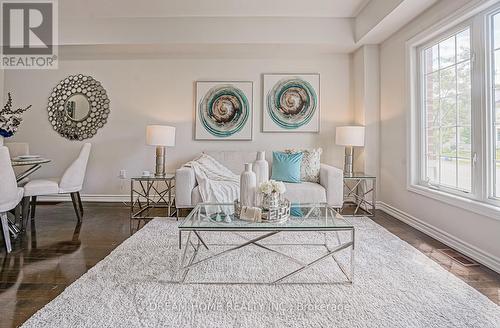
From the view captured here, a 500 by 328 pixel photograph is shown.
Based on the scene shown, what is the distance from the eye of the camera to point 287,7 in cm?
385

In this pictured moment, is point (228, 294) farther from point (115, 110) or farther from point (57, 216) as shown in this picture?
point (115, 110)

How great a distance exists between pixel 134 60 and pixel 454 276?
4.87 metres

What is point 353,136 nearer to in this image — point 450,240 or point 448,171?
point 448,171

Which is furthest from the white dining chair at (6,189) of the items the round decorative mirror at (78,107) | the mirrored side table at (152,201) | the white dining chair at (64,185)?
the round decorative mirror at (78,107)

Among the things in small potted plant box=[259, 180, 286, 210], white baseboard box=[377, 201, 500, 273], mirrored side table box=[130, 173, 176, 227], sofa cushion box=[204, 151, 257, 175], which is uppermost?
sofa cushion box=[204, 151, 257, 175]

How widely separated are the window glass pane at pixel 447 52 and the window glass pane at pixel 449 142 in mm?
678

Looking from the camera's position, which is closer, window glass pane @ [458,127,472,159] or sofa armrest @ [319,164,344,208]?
window glass pane @ [458,127,472,159]

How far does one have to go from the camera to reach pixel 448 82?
2.96 metres

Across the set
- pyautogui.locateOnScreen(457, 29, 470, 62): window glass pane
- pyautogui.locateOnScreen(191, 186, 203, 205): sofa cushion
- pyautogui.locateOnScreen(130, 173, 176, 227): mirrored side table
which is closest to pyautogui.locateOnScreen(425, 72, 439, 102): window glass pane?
pyautogui.locateOnScreen(457, 29, 470, 62): window glass pane

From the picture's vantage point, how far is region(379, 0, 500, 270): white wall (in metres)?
2.40

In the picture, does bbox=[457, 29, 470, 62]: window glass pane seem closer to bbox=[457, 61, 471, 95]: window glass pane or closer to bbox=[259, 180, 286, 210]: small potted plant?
bbox=[457, 61, 471, 95]: window glass pane

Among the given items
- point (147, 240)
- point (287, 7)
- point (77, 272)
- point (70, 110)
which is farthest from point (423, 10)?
point (70, 110)

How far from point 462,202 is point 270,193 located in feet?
6.05

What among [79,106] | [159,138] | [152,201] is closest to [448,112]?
[159,138]
